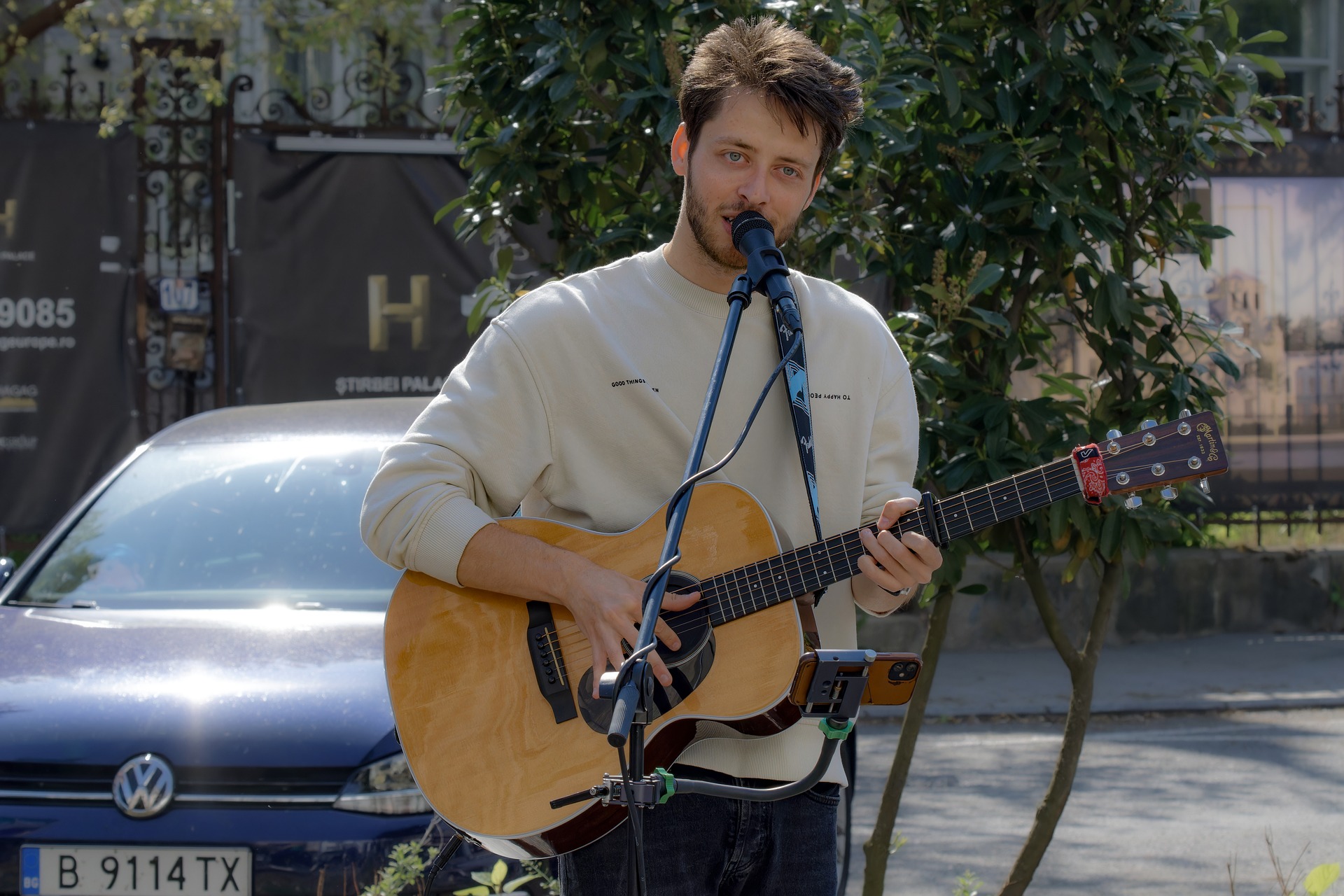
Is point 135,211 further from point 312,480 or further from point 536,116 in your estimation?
point 536,116

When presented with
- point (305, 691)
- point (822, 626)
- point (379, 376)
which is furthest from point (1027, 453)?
point (379, 376)

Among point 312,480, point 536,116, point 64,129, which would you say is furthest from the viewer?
point 64,129

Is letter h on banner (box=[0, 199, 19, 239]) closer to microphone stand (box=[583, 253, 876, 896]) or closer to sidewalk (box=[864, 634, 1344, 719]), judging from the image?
sidewalk (box=[864, 634, 1344, 719])

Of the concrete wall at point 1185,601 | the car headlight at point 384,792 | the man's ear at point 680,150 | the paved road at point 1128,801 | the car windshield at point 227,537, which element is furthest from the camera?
the concrete wall at point 1185,601

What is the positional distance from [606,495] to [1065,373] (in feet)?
6.17

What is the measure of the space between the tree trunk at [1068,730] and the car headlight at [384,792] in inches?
64.1

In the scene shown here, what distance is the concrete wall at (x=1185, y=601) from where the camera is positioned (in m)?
9.28

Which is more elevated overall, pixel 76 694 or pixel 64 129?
pixel 64 129

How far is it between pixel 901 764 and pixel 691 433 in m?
1.89

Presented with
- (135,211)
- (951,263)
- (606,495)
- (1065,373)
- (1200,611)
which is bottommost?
(1200,611)

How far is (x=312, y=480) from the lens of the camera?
4.43 meters

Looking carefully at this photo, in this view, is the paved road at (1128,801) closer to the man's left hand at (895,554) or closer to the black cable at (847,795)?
the black cable at (847,795)

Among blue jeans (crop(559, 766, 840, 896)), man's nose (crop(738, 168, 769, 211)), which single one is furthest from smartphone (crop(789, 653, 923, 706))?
man's nose (crop(738, 168, 769, 211))

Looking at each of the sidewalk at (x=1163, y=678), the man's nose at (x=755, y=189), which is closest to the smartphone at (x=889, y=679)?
the man's nose at (x=755, y=189)
